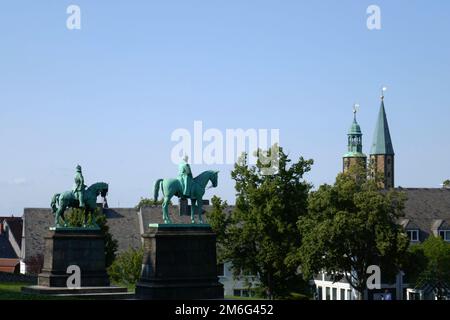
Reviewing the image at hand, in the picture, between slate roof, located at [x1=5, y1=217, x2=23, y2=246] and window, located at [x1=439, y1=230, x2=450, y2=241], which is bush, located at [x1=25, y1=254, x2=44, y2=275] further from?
window, located at [x1=439, y1=230, x2=450, y2=241]

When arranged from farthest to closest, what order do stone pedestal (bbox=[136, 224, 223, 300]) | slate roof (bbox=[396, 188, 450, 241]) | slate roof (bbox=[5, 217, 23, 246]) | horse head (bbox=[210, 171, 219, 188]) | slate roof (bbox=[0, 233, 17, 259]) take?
slate roof (bbox=[5, 217, 23, 246])
slate roof (bbox=[0, 233, 17, 259])
slate roof (bbox=[396, 188, 450, 241])
horse head (bbox=[210, 171, 219, 188])
stone pedestal (bbox=[136, 224, 223, 300])

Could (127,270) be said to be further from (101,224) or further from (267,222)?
(267,222)

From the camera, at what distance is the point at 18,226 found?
120 meters

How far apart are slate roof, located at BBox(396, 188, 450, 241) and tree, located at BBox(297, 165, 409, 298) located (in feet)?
89.3

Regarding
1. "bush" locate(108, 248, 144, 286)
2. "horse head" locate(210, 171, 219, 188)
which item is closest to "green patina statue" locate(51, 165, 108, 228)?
"horse head" locate(210, 171, 219, 188)

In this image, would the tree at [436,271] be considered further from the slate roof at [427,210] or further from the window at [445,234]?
the window at [445,234]

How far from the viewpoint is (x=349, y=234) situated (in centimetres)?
6419

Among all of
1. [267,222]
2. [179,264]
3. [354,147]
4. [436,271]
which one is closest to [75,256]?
[179,264]

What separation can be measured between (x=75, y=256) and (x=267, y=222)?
1720cm

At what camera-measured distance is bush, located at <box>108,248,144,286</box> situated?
77750 mm

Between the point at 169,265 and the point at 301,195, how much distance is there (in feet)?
75.2

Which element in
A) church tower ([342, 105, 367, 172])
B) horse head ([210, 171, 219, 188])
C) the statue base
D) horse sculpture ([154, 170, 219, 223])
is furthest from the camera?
church tower ([342, 105, 367, 172])

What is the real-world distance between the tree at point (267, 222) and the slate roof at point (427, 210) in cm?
2692
